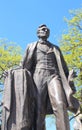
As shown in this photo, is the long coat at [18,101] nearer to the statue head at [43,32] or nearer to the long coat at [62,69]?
the long coat at [62,69]

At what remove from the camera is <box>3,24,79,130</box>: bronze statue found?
6680mm

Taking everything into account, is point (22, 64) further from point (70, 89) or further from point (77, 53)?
point (77, 53)

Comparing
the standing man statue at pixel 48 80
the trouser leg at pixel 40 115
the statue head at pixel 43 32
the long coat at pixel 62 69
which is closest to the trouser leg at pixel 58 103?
the standing man statue at pixel 48 80

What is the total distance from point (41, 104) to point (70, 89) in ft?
2.10

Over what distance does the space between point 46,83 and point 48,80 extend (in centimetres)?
7

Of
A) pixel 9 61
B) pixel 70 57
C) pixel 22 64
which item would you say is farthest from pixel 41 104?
pixel 9 61

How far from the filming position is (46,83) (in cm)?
714

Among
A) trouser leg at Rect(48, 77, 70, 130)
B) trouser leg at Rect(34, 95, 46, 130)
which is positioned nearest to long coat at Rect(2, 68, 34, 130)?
trouser leg at Rect(34, 95, 46, 130)

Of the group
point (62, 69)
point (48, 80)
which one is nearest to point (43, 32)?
point (62, 69)

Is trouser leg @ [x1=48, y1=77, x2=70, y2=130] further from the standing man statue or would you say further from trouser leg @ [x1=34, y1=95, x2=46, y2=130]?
trouser leg @ [x1=34, y1=95, x2=46, y2=130]

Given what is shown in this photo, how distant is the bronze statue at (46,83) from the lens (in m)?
6.68

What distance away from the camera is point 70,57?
20188 mm

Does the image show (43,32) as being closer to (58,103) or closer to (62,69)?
(62,69)

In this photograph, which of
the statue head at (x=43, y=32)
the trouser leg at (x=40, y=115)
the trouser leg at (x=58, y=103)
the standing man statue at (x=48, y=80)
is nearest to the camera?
the trouser leg at (x=58, y=103)
